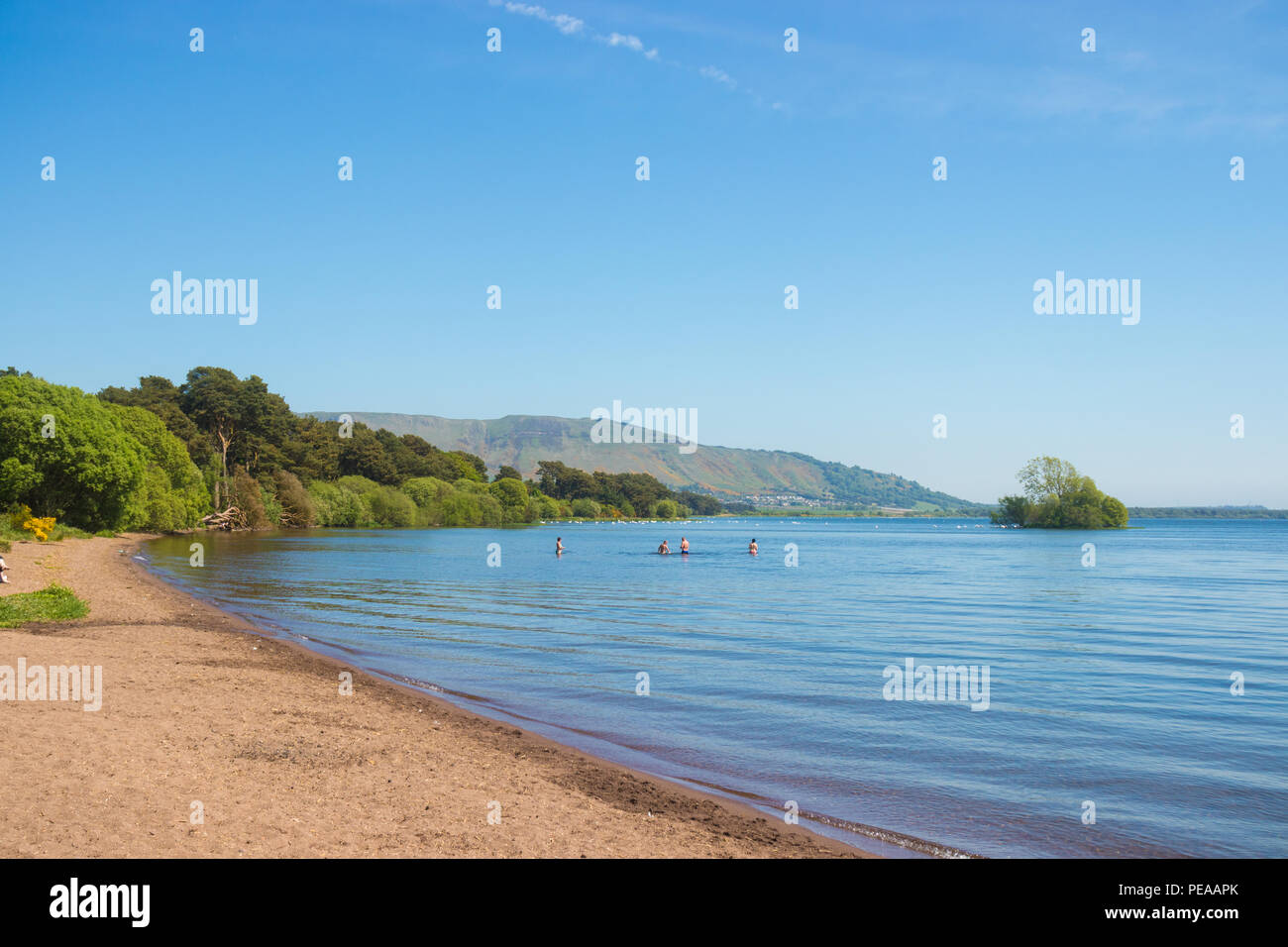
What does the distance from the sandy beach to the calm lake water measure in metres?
1.35

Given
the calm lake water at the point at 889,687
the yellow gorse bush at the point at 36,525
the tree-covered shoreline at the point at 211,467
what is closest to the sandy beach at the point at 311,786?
the calm lake water at the point at 889,687

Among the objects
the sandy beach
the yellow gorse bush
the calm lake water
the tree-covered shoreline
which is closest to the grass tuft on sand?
the sandy beach

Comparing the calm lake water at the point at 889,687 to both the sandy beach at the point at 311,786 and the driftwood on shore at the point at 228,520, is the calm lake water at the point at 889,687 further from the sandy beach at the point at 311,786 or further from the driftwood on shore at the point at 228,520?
the driftwood on shore at the point at 228,520

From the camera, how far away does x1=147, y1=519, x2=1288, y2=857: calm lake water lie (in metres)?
10.4

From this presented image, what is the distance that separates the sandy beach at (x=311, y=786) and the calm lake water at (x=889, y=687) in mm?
1353

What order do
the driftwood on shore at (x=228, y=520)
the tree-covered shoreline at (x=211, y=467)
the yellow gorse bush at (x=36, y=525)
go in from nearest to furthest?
1. the yellow gorse bush at (x=36, y=525)
2. the tree-covered shoreline at (x=211, y=467)
3. the driftwood on shore at (x=228, y=520)

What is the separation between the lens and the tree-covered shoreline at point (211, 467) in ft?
193

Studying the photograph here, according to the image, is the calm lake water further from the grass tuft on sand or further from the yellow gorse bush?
the yellow gorse bush
